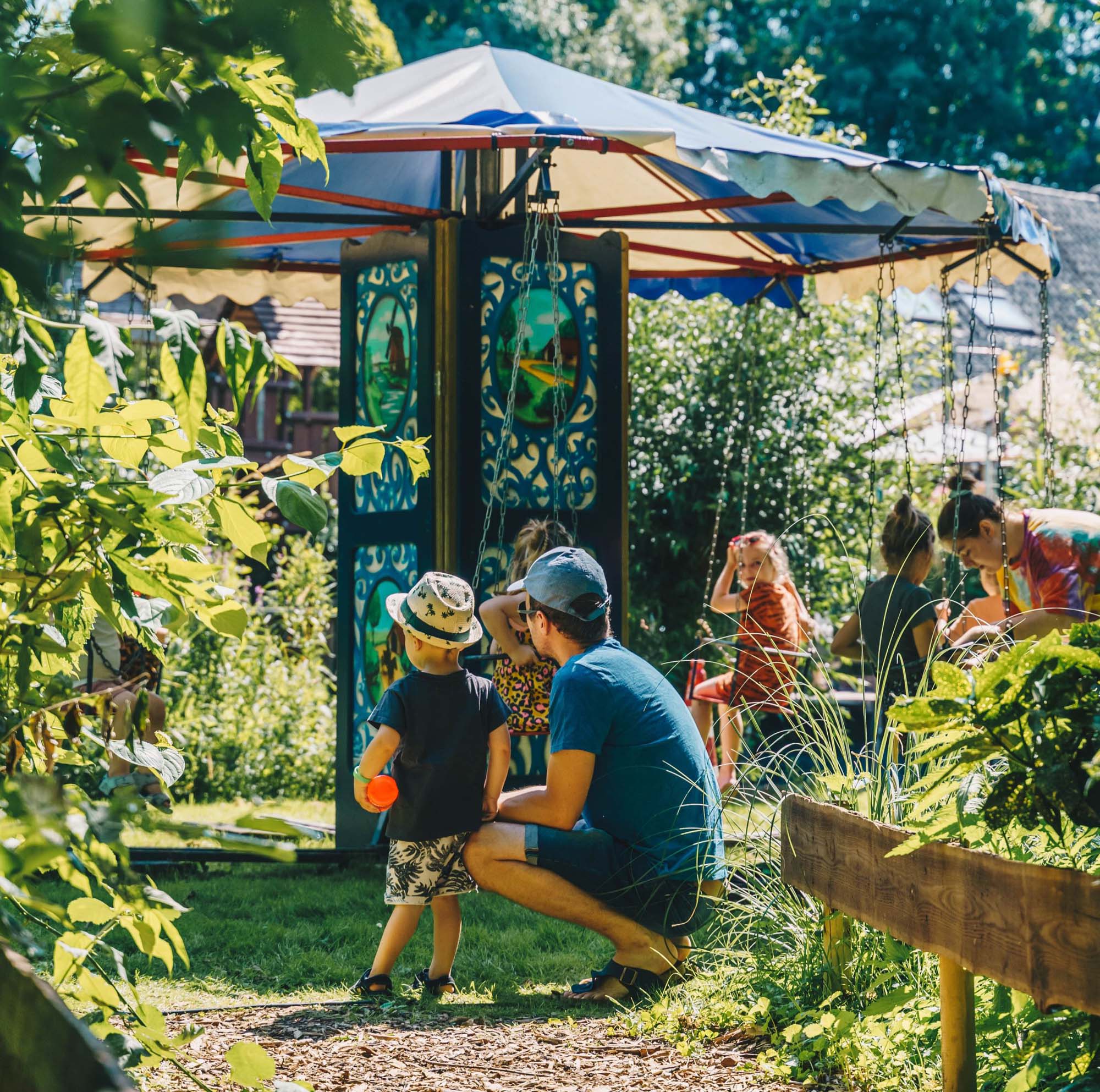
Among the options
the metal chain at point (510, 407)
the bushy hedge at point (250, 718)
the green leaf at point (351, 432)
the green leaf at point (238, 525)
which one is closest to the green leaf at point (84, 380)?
the green leaf at point (238, 525)

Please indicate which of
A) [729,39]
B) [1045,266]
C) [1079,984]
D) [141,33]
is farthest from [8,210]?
[729,39]

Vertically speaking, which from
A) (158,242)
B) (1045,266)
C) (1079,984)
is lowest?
(1079,984)

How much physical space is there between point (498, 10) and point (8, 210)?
94.2ft

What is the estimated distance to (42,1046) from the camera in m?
1.37

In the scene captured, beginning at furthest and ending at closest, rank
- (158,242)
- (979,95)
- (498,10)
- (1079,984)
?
1. (979,95)
2. (498,10)
3. (1079,984)
4. (158,242)

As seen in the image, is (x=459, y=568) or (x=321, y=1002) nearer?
(x=321, y=1002)

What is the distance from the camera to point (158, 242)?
1.08 m

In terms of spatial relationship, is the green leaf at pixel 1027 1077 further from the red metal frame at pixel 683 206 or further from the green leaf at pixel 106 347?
the red metal frame at pixel 683 206

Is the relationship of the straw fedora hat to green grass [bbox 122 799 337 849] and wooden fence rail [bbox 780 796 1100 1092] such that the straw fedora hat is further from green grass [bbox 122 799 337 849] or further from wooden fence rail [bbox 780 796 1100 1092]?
green grass [bbox 122 799 337 849]

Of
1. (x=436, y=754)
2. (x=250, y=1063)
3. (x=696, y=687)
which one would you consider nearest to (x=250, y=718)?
(x=696, y=687)

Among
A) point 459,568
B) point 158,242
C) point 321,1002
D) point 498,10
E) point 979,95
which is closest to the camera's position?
point 158,242

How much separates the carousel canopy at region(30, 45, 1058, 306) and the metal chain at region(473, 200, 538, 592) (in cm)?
20

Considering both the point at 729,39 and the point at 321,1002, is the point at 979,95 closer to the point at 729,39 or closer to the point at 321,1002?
the point at 729,39

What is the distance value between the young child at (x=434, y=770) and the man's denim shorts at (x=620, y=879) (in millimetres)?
249
